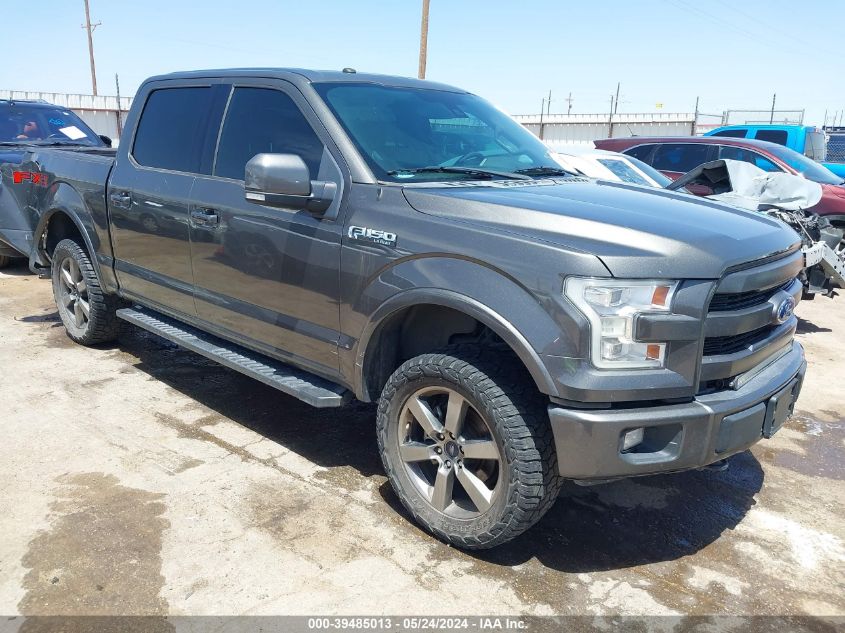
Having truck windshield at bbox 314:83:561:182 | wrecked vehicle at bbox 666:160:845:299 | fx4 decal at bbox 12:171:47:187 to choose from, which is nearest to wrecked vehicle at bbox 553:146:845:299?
wrecked vehicle at bbox 666:160:845:299

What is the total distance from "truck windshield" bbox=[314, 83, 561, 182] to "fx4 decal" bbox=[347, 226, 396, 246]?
0.92ft

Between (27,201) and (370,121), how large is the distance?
4.05m

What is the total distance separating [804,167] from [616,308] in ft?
Answer: 27.7

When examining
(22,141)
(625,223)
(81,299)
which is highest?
(625,223)

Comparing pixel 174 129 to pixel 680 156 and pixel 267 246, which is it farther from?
pixel 680 156

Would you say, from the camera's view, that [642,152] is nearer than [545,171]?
No

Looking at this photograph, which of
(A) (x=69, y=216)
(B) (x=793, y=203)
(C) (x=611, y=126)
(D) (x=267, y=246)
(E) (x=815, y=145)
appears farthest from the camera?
(C) (x=611, y=126)

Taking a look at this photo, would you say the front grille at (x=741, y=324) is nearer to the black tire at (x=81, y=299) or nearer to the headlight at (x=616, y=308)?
the headlight at (x=616, y=308)

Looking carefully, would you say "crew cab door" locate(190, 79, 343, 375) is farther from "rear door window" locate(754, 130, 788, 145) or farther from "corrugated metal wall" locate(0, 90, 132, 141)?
"corrugated metal wall" locate(0, 90, 132, 141)

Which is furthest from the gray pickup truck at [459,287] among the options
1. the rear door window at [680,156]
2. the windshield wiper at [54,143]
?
the rear door window at [680,156]

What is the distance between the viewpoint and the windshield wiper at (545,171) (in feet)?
12.3

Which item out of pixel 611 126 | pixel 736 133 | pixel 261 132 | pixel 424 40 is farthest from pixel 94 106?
pixel 261 132

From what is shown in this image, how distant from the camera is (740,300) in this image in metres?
2.79

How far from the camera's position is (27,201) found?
6.14 meters
